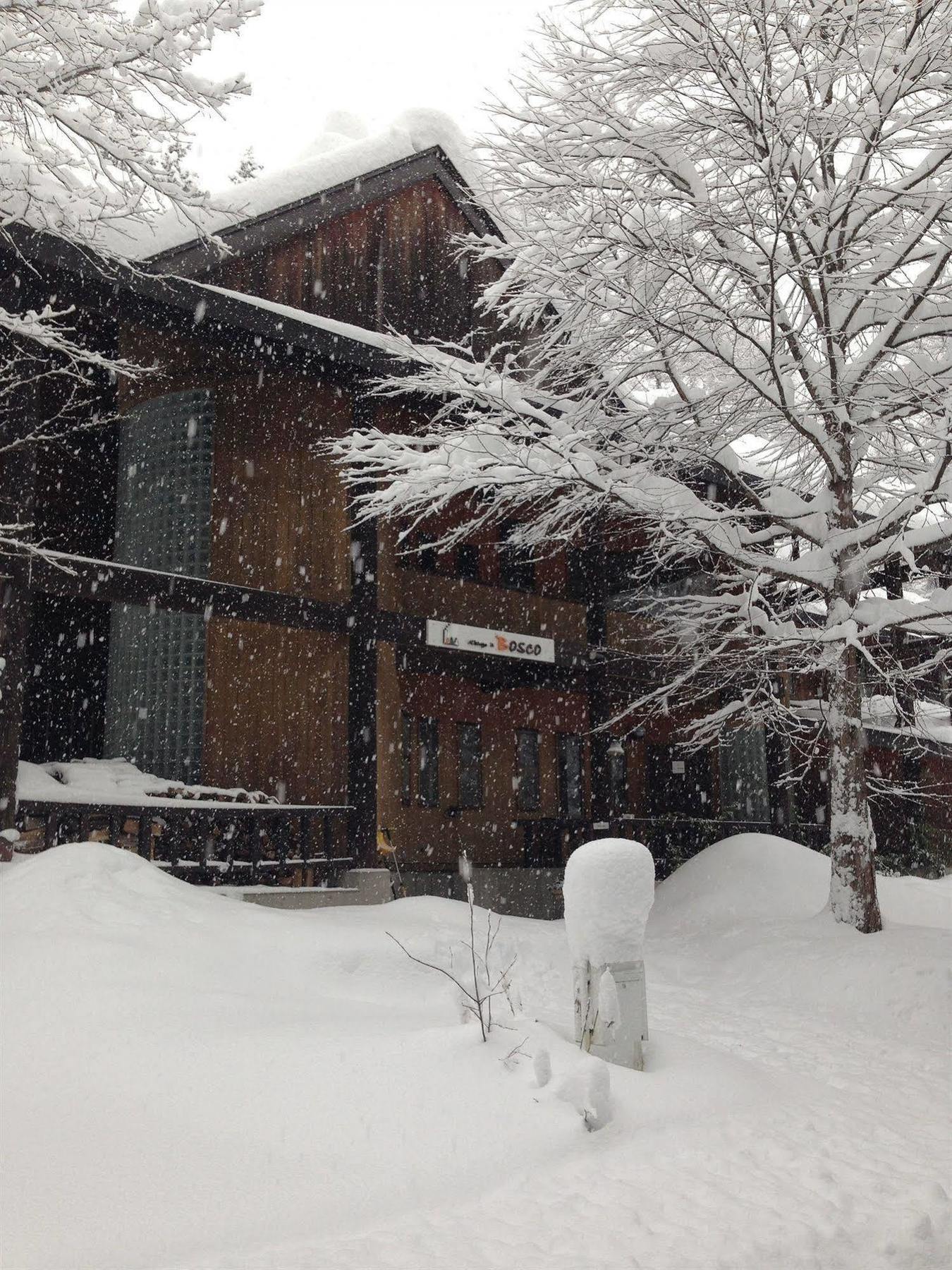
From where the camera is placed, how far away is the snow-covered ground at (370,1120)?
4.17 metres

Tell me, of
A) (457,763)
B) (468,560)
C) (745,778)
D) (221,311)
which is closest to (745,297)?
(221,311)

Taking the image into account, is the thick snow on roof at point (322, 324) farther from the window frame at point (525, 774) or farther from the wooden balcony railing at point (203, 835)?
the window frame at point (525, 774)

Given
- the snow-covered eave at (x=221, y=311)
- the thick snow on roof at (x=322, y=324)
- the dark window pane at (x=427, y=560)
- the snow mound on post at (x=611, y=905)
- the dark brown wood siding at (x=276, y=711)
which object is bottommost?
the snow mound on post at (x=611, y=905)

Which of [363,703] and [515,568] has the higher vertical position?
[515,568]

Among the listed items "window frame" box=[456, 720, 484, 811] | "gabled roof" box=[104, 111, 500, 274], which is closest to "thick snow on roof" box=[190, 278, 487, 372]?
"gabled roof" box=[104, 111, 500, 274]

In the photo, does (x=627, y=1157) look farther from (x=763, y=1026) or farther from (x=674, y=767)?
(x=674, y=767)

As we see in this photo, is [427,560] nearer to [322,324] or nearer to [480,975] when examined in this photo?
[322,324]

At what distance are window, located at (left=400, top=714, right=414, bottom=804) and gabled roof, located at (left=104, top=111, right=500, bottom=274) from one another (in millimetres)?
7251

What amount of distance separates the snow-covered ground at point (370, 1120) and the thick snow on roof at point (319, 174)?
9.05m

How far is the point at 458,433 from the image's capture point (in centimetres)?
1098

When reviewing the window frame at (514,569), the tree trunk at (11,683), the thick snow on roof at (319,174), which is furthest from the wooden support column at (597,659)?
the tree trunk at (11,683)

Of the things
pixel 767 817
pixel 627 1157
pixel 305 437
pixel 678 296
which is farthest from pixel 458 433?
pixel 767 817

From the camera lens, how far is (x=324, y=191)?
16.2 m

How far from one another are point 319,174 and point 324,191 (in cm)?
42
